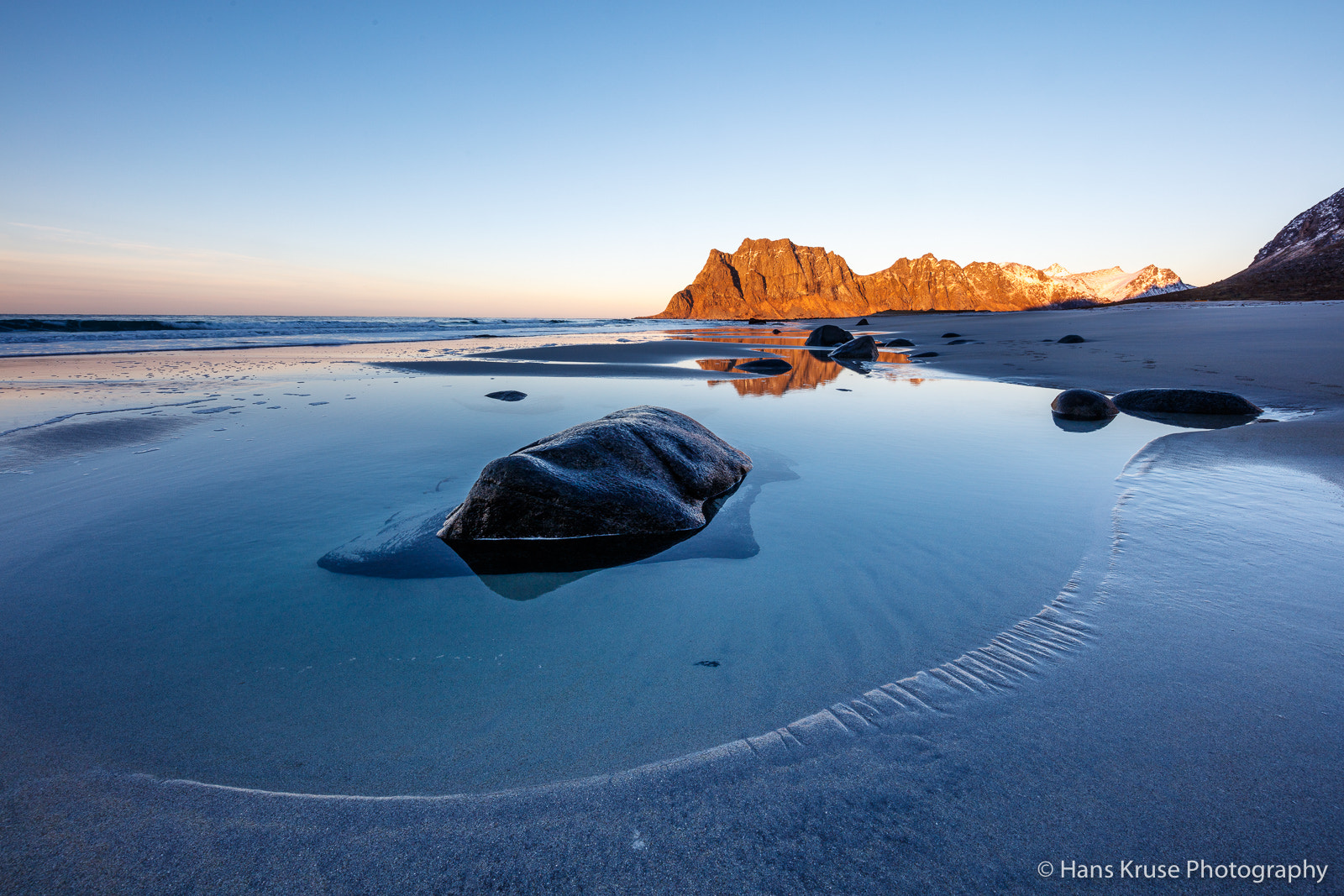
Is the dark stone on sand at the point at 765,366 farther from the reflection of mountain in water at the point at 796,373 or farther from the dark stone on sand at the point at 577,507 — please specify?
the dark stone on sand at the point at 577,507

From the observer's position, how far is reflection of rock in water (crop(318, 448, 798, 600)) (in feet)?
9.48

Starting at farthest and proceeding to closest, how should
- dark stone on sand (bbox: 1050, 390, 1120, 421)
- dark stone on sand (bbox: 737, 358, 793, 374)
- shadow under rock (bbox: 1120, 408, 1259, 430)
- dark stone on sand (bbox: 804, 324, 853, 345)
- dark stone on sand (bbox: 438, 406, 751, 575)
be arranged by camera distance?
dark stone on sand (bbox: 804, 324, 853, 345) < dark stone on sand (bbox: 737, 358, 793, 374) < dark stone on sand (bbox: 1050, 390, 1120, 421) < shadow under rock (bbox: 1120, 408, 1259, 430) < dark stone on sand (bbox: 438, 406, 751, 575)

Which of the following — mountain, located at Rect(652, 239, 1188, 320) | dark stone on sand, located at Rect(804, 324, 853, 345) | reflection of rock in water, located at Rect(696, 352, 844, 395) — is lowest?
reflection of rock in water, located at Rect(696, 352, 844, 395)

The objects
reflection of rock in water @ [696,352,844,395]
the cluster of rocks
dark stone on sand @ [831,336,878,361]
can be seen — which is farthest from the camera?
dark stone on sand @ [831,336,878,361]

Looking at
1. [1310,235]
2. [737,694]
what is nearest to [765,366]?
[737,694]

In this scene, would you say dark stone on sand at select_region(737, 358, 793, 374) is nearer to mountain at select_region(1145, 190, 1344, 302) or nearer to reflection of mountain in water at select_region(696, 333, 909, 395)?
reflection of mountain in water at select_region(696, 333, 909, 395)

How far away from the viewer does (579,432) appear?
13.4 ft

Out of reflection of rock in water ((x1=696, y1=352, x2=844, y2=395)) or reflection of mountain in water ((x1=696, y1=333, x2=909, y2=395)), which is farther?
reflection of mountain in water ((x1=696, y1=333, x2=909, y2=395))

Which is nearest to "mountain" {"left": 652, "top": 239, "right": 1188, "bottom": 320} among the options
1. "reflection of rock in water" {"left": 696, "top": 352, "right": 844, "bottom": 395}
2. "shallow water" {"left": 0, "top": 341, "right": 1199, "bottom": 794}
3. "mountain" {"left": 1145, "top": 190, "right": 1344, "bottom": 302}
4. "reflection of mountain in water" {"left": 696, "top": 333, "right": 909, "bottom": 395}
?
"mountain" {"left": 1145, "top": 190, "right": 1344, "bottom": 302}

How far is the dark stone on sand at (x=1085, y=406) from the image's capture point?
6.61 metres

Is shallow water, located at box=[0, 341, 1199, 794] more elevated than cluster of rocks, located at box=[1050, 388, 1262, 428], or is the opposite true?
cluster of rocks, located at box=[1050, 388, 1262, 428]

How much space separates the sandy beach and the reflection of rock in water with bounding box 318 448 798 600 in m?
0.05

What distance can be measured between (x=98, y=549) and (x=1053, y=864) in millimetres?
4666

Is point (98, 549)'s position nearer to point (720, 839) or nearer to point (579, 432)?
point (579, 432)
